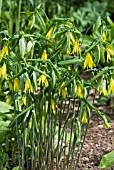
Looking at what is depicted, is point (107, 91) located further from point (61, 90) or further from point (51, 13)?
point (51, 13)

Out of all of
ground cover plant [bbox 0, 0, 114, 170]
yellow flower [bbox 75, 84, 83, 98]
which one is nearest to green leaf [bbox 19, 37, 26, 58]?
ground cover plant [bbox 0, 0, 114, 170]

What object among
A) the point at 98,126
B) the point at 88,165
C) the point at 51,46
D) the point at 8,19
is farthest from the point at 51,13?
the point at 51,46

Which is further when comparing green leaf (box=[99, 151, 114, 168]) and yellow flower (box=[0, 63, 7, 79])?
green leaf (box=[99, 151, 114, 168])

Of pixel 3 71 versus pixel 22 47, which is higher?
pixel 22 47

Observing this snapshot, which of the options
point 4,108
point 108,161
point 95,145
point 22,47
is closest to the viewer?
point 22,47

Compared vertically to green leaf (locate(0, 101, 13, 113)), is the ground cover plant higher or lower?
higher

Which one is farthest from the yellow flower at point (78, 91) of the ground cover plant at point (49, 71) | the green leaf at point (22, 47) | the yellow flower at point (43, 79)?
the green leaf at point (22, 47)

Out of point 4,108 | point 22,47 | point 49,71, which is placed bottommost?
point 4,108

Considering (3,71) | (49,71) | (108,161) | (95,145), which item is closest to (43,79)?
(49,71)

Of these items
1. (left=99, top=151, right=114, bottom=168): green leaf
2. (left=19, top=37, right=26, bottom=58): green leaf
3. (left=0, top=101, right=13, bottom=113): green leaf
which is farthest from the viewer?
(left=0, top=101, right=13, bottom=113): green leaf

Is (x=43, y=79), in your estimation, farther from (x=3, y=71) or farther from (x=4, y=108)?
(x=4, y=108)

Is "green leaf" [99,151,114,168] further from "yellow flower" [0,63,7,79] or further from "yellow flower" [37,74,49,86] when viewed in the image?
"yellow flower" [0,63,7,79]

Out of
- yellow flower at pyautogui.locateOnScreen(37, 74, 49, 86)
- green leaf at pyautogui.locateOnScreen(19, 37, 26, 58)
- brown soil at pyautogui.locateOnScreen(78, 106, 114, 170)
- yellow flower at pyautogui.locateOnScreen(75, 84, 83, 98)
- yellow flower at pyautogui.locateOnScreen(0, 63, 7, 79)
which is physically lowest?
brown soil at pyautogui.locateOnScreen(78, 106, 114, 170)

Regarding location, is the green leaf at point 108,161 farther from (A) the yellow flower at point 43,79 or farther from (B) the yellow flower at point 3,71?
(B) the yellow flower at point 3,71
